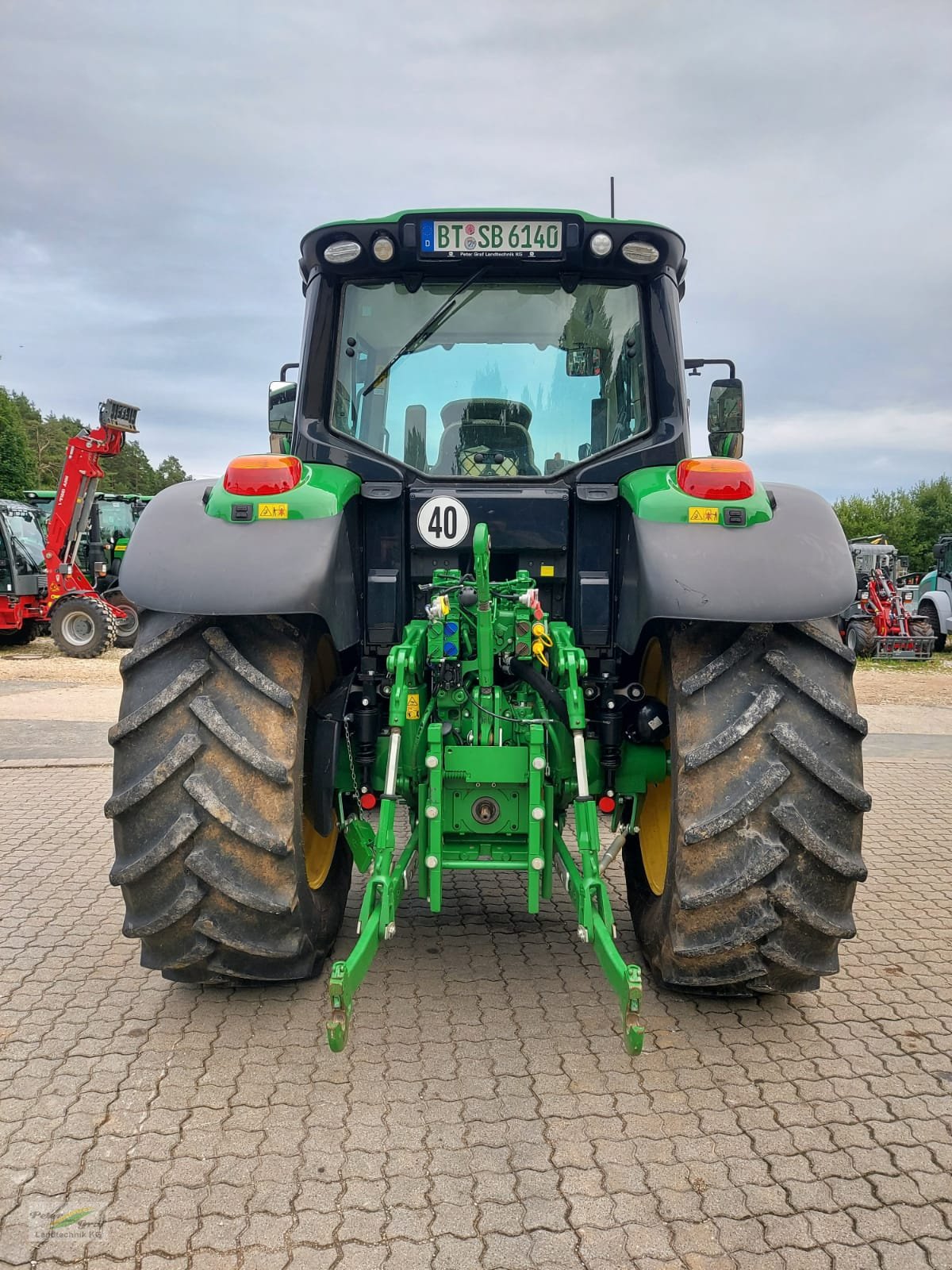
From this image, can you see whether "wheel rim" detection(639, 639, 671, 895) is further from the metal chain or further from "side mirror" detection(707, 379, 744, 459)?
the metal chain

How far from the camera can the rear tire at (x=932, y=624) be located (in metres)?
17.2

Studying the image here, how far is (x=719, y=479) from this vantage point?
2.97 m

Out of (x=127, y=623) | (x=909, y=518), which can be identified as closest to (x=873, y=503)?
(x=909, y=518)

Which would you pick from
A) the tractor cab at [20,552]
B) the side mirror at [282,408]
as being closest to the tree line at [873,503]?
the tractor cab at [20,552]

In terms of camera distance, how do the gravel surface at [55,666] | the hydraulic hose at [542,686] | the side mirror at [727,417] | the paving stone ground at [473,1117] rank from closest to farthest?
the paving stone ground at [473,1117], the hydraulic hose at [542,686], the side mirror at [727,417], the gravel surface at [55,666]

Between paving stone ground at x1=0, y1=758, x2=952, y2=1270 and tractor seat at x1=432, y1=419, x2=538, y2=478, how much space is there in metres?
1.84

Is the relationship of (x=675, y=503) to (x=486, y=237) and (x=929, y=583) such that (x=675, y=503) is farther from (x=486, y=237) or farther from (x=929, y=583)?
(x=929, y=583)

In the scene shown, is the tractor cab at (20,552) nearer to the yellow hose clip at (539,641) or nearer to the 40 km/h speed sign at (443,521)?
the 40 km/h speed sign at (443,521)

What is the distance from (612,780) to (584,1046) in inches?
35.4

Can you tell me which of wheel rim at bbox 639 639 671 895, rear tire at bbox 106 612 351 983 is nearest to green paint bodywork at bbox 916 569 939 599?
wheel rim at bbox 639 639 671 895

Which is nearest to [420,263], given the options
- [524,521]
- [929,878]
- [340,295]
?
[340,295]

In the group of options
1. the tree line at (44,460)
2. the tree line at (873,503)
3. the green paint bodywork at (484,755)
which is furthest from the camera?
the tree line at (873,503)

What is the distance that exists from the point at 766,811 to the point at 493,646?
98 centimetres

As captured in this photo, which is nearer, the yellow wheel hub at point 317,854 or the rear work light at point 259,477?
the rear work light at point 259,477
